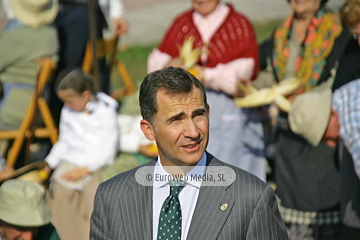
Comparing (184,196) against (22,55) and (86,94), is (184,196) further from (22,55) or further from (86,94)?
(22,55)

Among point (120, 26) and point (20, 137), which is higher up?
point (120, 26)

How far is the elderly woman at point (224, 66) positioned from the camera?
4.97m

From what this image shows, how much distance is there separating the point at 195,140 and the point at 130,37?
8378 millimetres

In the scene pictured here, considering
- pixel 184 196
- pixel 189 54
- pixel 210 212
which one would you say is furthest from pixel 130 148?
pixel 210 212

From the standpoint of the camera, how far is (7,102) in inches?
224

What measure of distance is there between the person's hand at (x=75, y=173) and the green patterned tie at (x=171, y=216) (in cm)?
237

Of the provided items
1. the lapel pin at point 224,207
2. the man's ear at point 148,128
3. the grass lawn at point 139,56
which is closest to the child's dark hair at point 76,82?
the man's ear at point 148,128

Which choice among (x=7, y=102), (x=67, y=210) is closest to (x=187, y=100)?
(x=67, y=210)

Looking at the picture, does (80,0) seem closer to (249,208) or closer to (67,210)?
(67,210)

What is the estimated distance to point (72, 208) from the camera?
5035 millimetres

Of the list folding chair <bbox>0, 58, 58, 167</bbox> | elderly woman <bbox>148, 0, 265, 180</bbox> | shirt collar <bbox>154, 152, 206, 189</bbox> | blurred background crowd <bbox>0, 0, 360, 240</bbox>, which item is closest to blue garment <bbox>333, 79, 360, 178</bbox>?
blurred background crowd <bbox>0, 0, 360, 240</bbox>

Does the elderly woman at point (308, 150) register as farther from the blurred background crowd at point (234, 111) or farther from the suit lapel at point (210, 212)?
the suit lapel at point (210, 212)

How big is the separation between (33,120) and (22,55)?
58 cm

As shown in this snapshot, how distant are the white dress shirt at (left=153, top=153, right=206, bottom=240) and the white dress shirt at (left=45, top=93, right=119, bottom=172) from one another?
2266 millimetres
